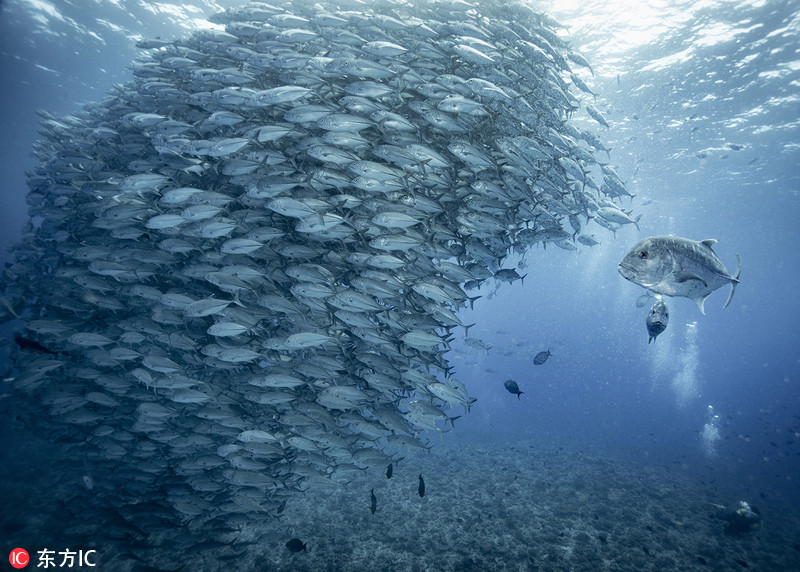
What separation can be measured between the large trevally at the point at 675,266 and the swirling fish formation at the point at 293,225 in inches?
97.8

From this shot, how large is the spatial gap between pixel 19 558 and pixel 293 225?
28.9 ft

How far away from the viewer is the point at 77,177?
7.29 meters

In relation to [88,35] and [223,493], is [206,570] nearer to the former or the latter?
[223,493]

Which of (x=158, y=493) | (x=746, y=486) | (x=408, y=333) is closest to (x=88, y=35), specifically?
(x=158, y=493)

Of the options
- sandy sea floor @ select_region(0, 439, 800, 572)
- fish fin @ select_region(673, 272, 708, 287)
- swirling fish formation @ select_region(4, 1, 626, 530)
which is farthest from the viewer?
sandy sea floor @ select_region(0, 439, 800, 572)

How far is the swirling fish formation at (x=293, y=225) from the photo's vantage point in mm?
4918

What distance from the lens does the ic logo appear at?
6426mm

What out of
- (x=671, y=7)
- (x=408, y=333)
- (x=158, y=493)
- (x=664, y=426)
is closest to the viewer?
(x=408, y=333)

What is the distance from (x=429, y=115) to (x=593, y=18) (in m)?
15.5

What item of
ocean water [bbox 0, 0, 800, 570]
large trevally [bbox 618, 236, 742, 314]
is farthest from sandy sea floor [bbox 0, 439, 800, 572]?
large trevally [bbox 618, 236, 742, 314]

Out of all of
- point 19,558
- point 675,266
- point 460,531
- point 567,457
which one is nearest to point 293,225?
point 675,266

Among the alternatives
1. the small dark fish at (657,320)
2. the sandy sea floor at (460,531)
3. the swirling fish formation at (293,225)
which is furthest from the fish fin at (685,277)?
the sandy sea floor at (460,531)

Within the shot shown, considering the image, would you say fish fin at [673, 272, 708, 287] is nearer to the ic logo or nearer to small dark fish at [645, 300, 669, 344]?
small dark fish at [645, 300, 669, 344]

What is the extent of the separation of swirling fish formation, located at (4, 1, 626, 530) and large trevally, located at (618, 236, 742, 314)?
248 cm
